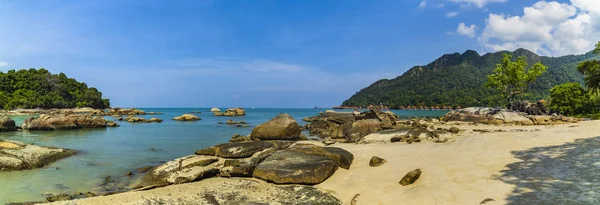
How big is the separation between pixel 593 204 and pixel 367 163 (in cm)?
706

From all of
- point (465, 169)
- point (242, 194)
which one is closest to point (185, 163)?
point (242, 194)

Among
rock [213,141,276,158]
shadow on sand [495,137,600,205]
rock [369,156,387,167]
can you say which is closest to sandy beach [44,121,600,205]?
shadow on sand [495,137,600,205]

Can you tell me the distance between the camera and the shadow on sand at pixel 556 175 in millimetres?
7293

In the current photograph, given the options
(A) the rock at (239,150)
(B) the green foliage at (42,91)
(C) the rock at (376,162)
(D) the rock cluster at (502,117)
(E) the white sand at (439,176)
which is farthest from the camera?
(B) the green foliage at (42,91)

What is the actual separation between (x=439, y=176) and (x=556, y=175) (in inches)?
115

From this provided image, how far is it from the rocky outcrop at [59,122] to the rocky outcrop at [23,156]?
2646 centimetres

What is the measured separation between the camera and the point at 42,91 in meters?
114

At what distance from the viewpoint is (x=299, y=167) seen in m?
11.2

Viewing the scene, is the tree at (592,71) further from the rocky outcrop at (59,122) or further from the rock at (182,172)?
the rocky outcrop at (59,122)

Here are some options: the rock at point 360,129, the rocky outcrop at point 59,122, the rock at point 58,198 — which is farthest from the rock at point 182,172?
the rocky outcrop at point 59,122

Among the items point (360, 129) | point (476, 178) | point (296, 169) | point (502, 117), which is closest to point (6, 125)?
point (360, 129)

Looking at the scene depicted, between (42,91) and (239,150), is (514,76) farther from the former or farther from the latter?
(42,91)

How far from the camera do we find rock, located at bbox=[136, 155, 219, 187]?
12047 millimetres

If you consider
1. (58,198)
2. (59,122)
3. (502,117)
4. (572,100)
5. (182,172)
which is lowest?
(58,198)
